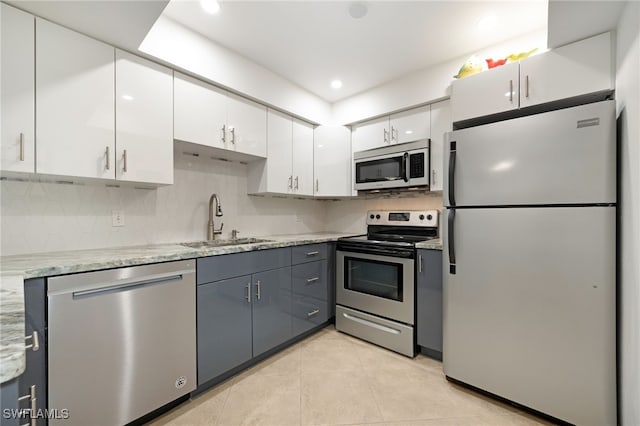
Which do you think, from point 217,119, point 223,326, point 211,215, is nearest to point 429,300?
point 223,326

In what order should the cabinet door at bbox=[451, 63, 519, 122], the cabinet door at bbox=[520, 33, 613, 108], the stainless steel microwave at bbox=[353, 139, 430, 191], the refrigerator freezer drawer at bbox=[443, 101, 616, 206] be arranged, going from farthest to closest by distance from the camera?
the stainless steel microwave at bbox=[353, 139, 430, 191]
the cabinet door at bbox=[451, 63, 519, 122]
the cabinet door at bbox=[520, 33, 613, 108]
the refrigerator freezer drawer at bbox=[443, 101, 616, 206]

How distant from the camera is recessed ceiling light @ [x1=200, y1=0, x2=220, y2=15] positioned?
162cm

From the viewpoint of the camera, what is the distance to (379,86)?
8.88 feet

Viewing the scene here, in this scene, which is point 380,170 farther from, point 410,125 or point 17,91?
point 17,91

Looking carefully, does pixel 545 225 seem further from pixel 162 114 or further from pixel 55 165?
pixel 55 165

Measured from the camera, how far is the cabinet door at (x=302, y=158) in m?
2.71

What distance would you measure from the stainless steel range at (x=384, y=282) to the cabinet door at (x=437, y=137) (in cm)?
35

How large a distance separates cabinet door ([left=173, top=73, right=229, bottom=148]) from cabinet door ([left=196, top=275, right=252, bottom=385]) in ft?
3.46

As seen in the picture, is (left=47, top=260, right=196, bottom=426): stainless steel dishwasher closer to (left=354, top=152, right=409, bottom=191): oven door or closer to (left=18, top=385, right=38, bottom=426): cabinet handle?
(left=18, top=385, right=38, bottom=426): cabinet handle

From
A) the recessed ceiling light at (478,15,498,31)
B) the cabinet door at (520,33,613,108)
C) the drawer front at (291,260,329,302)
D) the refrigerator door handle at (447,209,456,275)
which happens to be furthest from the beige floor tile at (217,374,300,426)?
the recessed ceiling light at (478,15,498,31)

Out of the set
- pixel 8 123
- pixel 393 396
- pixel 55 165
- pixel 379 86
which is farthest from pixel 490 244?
pixel 8 123

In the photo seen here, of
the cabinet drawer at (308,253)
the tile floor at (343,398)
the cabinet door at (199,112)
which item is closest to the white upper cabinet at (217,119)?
the cabinet door at (199,112)

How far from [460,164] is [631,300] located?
3.32 ft

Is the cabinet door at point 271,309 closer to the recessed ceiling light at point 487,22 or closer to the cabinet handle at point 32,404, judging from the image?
the cabinet handle at point 32,404
